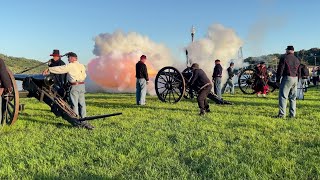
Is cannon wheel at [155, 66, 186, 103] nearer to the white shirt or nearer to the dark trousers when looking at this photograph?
the dark trousers

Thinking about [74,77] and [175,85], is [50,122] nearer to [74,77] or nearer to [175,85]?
[74,77]

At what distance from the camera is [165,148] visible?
5441 mm

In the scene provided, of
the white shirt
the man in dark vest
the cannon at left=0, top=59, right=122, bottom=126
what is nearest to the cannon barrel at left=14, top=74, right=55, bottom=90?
the cannon at left=0, top=59, right=122, bottom=126

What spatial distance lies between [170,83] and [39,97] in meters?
4.93

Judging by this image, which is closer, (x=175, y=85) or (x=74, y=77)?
(x=74, y=77)

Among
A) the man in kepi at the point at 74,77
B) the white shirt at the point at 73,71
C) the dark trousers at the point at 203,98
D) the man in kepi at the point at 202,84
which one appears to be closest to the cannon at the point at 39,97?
the man in kepi at the point at 74,77

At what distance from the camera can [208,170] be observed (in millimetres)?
4312

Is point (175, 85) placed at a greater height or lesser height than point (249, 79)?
lesser

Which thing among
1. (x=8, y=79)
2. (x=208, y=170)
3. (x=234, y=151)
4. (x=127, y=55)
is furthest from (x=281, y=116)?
(x=127, y=55)

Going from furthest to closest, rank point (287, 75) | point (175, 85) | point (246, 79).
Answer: point (246, 79), point (175, 85), point (287, 75)

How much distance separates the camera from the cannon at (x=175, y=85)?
38.0 ft

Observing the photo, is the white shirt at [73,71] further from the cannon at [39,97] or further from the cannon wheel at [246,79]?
the cannon wheel at [246,79]

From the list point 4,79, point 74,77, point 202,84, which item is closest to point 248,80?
point 202,84

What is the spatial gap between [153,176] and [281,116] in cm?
549
